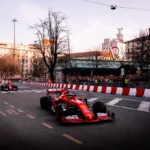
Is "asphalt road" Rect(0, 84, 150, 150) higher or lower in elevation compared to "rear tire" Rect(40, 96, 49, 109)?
lower

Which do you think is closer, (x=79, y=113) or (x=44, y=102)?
(x=79, y=113)

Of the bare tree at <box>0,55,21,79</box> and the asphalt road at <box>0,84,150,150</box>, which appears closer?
the asphalt road at <box>0,84,150,150</box>

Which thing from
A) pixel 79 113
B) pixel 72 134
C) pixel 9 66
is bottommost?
pixel 72 134

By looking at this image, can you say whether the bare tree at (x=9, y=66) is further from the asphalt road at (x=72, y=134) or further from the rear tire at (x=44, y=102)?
the asphalt road at (x=72, y=134)

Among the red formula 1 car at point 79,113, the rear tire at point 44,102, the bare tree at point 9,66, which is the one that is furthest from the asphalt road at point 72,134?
the bare tree at point 9,66

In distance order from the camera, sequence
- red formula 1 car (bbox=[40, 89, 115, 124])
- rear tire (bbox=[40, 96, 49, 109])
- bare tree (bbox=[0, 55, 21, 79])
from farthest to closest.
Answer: bare tree (bbox=[0, 55, 21, 79]) → rear tire (bbox=[40, 96, 49, 109]) → red formula 1 car (bbox=[40, 89, 115, 124])

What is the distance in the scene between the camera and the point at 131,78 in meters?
31.8

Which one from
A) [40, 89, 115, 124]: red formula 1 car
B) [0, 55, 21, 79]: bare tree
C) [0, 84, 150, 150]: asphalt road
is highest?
[0, 55, 21, 79]: bare tree

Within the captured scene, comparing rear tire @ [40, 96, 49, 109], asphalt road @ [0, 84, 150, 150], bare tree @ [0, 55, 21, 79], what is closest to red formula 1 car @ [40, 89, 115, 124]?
asphalt road @ [0, 84, 150, 150]

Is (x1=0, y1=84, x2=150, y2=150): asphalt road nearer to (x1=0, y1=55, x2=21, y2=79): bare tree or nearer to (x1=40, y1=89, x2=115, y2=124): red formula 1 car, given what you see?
(x1=40, y1=89, x2=115, y2=124): red formula 1 car

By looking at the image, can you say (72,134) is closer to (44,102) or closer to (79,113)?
(79,113)

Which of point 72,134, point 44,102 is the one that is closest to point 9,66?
point 44,102

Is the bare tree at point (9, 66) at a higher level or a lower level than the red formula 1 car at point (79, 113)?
higher

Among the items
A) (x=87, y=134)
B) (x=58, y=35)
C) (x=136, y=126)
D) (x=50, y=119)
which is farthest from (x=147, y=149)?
(x=58, y=35)
